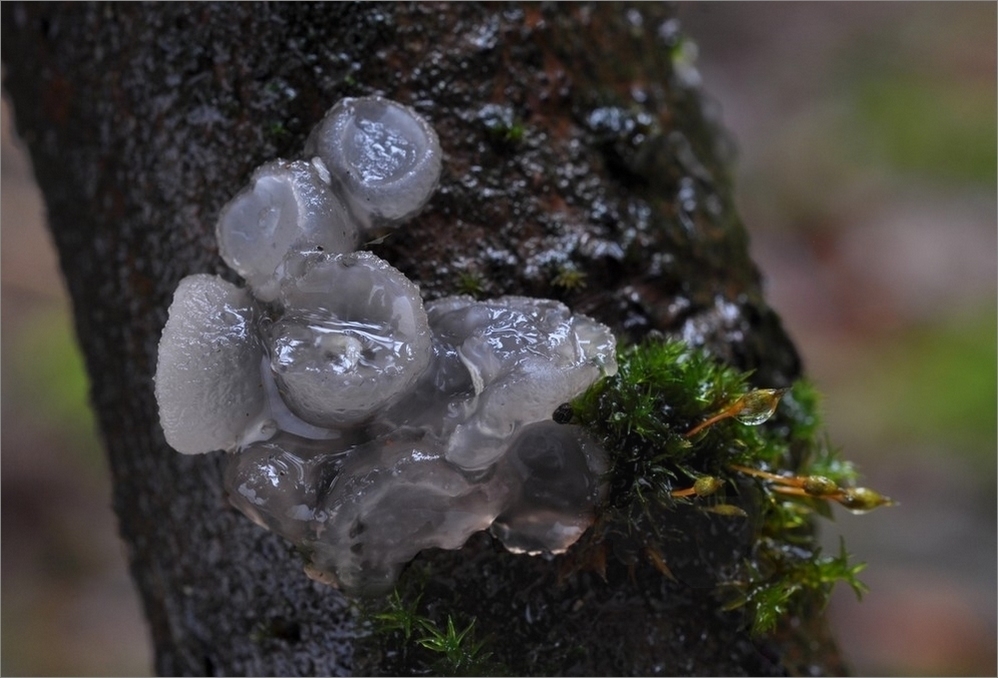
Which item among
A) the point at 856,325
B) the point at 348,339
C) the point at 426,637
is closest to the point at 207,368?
the point at 348,339

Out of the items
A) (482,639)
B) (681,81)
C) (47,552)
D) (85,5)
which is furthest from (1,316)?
(482,639)

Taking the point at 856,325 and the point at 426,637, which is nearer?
the point at 426,637

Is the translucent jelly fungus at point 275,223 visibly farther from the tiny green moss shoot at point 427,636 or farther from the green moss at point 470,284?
the tiny green moss shoot at point 427,636

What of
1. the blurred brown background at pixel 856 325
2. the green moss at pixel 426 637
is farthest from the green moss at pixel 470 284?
the blurred brown background at pixel 856 325

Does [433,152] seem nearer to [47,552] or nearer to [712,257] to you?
[712,257]

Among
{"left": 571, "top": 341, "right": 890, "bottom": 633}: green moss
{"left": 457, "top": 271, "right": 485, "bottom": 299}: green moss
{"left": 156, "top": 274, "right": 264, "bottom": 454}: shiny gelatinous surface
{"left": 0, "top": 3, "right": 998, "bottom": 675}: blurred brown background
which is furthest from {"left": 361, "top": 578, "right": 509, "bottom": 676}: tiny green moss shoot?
{"left": 0, "top": 3, "right": 998, "bottom": 675}: blurred brown background

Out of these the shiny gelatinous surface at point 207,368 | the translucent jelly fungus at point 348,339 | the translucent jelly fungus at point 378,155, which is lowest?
the shiny gelatinous surface at point 207,368

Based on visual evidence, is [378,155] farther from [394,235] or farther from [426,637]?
[426,637]
